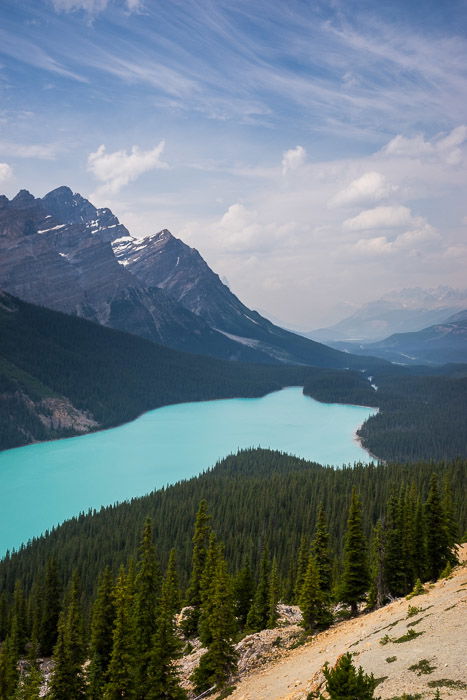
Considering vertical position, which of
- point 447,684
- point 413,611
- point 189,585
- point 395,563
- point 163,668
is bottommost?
point 189,585

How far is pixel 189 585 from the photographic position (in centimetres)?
6094

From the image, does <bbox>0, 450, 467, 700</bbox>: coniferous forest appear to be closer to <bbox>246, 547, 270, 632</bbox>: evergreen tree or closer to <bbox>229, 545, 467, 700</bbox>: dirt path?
<bbox>246, 547, 270, 632</bbox>: evergreen tree

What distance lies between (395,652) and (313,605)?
15.6 meters

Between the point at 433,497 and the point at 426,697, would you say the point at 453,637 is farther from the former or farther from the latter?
the point at 433,497

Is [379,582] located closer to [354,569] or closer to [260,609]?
[354,569]

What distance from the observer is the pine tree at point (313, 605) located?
39.8 metres

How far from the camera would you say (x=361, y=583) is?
42812mm

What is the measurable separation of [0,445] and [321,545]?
15534cm

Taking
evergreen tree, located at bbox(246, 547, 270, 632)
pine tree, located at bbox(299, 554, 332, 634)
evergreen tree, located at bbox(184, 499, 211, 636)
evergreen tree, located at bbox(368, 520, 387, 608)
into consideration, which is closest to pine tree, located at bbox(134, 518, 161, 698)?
evergreen tree, located at bbox(184, 499, 211, 636)

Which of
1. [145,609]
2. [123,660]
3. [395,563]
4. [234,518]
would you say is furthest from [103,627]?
[234,518]

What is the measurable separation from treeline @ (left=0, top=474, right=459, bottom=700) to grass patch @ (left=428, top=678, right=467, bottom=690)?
59.3 feet

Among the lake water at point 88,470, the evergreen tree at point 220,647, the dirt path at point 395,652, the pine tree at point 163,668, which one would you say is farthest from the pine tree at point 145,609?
the lake water at point 88,470

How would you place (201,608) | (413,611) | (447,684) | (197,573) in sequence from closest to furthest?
1. (447,684)
2. (413,611)
3. (201,608)
4. (197,573)

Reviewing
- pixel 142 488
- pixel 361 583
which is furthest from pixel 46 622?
pixel 142 488
